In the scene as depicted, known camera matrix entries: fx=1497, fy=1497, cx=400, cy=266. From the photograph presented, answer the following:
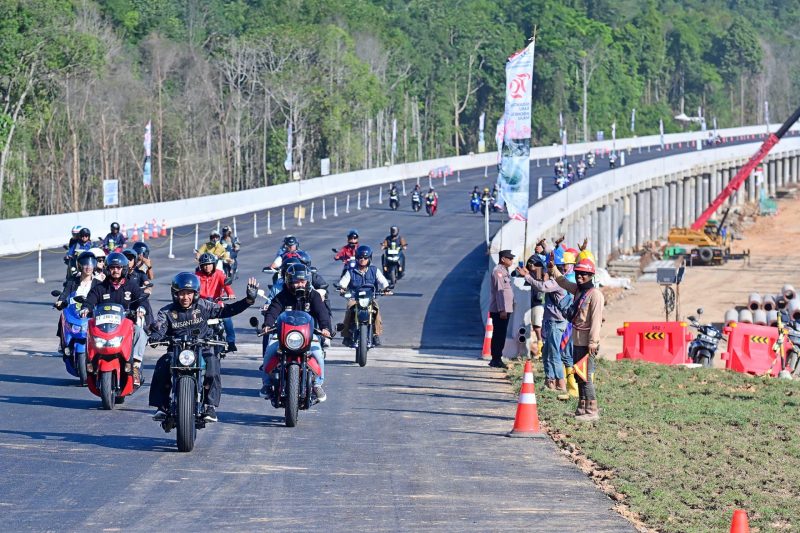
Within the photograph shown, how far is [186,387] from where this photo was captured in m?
12.9

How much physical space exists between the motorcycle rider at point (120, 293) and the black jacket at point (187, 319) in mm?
2277

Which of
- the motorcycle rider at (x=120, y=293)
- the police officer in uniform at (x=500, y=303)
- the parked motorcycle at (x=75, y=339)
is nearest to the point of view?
the motorcycle rider at (x=120, y=293)

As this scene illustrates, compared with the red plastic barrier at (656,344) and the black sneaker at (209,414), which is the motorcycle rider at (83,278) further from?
the red plastic barrier at (656,344)

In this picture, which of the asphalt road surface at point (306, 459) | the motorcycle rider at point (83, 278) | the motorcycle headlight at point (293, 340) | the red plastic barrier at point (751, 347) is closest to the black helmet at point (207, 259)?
the asphalt road surface at point (306, 459)

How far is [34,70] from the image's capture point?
74.4 metres

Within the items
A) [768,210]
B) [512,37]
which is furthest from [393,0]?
[768,210]

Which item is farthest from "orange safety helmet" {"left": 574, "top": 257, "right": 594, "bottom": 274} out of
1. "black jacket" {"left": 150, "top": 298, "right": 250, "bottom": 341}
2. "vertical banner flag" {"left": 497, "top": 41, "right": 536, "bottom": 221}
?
"vertical banner flag" {"left": 497, "top": 41, "right": 536, "bottom": 221}

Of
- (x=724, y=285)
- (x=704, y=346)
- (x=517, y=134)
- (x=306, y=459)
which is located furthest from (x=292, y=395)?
(x=724, y=285)

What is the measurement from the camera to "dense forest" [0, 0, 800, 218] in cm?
8381

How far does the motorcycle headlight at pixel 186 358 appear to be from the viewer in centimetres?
1299

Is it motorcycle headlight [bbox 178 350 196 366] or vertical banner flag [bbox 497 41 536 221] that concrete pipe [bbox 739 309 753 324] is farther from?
motorcycle headlight [bbox 178 350 196 366]

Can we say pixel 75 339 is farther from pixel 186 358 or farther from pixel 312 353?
pixel 186 358

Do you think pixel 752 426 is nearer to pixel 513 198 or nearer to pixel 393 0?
pixel 513 198

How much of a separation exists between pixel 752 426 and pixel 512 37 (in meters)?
156
